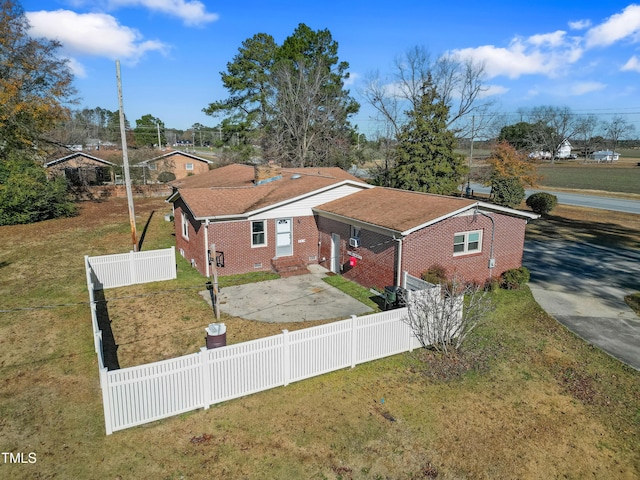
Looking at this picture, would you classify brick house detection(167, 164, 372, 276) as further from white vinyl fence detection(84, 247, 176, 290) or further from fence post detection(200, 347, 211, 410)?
fence post detection(200, 347, 211, 410)

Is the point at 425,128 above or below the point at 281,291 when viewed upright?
above

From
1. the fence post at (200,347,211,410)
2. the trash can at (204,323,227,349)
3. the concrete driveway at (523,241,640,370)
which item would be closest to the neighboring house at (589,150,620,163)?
the concrete driveway at (523,241,640,370)

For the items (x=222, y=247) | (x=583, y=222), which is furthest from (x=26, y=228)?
(x=583, y=222)

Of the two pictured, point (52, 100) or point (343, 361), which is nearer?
point (343, 361)

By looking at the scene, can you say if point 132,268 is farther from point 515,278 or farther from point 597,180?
point 597,180

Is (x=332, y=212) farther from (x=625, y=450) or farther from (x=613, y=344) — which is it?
(x=625, y=450)
